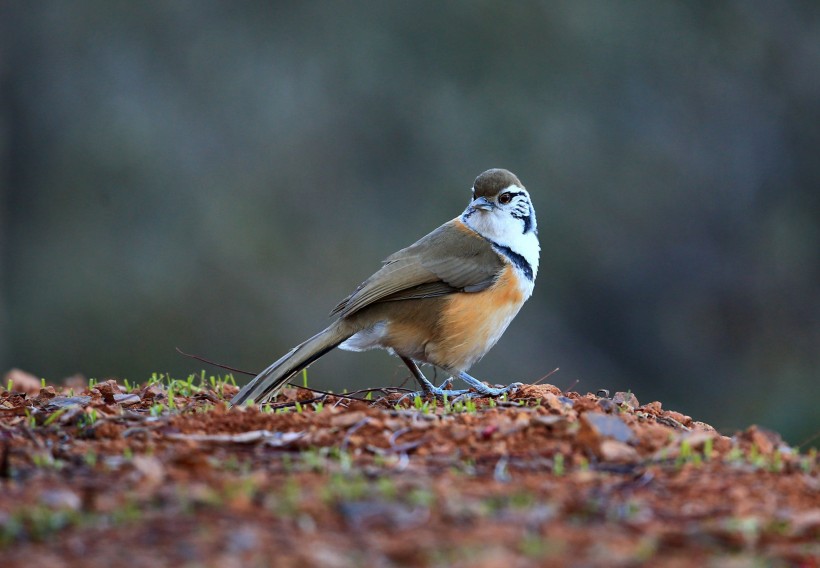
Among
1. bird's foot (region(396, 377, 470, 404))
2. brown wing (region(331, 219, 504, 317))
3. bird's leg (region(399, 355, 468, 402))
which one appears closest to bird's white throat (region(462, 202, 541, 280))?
brown wing (region(331, 219, 504, 317))

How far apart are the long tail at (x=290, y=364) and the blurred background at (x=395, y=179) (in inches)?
325

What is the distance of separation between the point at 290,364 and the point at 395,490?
2953 mm

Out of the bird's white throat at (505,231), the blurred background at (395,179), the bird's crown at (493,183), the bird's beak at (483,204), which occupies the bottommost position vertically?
the bird's white throat at (505,231)

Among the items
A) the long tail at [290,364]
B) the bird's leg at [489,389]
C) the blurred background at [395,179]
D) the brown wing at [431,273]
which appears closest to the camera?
the long tail at [290,364]

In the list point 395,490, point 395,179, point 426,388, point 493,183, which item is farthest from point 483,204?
point 395,179

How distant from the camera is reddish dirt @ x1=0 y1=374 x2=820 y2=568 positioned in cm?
333

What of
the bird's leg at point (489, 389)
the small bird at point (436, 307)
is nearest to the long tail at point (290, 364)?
the small bird at point (436, 307)

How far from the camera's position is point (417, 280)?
24.3 feet

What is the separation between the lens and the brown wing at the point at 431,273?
7.35 m

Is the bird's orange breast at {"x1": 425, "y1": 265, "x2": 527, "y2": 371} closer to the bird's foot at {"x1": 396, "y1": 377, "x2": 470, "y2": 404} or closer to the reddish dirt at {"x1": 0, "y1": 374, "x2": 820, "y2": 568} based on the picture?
the bird's foot at {"x1": 396, "y1": 377, "x2": 470, "y2": 404}

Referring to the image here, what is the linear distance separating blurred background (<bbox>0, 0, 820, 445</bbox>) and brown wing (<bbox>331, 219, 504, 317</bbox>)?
8.01 meters

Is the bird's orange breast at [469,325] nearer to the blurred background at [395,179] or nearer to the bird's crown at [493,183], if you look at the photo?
the bird's crown at [493,183]

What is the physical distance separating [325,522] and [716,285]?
15.0m

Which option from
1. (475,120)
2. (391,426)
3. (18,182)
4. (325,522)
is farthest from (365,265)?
(325,522)
